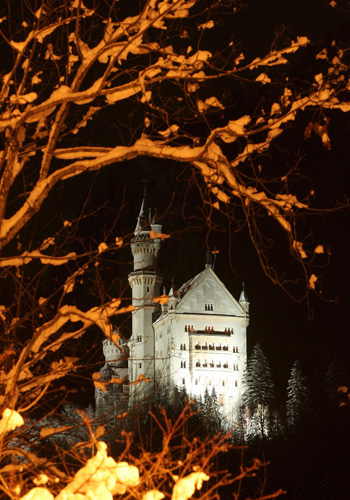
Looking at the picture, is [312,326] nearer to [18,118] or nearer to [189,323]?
[189,323]

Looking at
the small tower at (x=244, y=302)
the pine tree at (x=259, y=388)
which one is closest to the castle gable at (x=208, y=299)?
the small tower at (x=244, y=302)

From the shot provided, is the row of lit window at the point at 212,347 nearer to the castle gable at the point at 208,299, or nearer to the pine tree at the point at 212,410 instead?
the castle gable at the point at 208,299

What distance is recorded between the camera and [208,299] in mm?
103688

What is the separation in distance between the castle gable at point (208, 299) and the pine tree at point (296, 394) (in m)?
13.8

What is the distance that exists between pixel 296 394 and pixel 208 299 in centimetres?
1774

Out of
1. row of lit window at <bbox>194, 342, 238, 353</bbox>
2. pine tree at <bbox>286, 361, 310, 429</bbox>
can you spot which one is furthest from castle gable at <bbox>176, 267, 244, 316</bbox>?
pine tree at <bbox>286, 361, 310, 429</bbox>

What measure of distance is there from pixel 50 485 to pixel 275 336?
312 feet

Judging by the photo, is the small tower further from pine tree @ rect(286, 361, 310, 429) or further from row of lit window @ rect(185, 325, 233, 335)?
pine tree @ rect(286, 361, 310, 429)

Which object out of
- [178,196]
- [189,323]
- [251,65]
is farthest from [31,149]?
[178,196]

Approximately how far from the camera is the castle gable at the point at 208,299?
103m

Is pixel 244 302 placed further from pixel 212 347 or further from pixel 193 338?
pixel 193 338

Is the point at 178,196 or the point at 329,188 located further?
the point at 178,196

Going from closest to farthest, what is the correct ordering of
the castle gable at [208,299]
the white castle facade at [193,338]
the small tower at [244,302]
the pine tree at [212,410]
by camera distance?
the pine tree at [212,410], the white castle facade at [193,338], the castle gable at [208,299], the small tower at [244,302]

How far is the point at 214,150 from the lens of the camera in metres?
8.04
